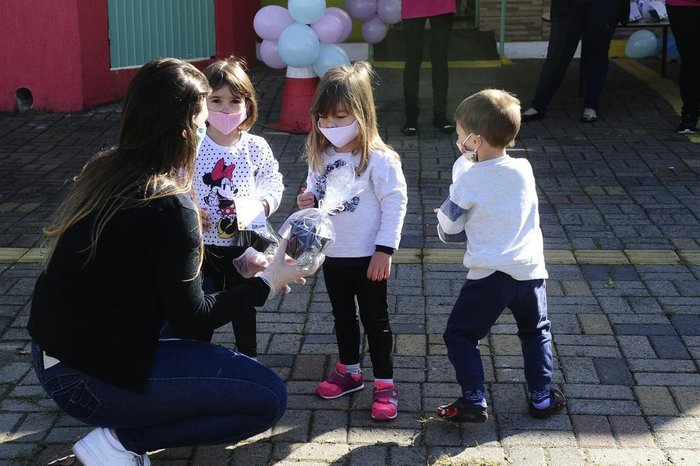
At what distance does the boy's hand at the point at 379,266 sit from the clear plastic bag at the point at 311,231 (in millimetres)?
229

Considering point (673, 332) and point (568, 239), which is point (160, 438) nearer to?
point (673, 332)

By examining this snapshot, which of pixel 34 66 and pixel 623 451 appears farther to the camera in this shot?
pixel 34 66

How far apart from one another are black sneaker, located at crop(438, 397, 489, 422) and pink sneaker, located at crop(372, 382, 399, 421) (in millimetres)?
223

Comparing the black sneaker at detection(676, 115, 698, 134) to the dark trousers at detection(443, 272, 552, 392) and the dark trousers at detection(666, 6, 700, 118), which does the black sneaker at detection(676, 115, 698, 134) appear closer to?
the dark trousers at detection(666, 6, 700, 118)

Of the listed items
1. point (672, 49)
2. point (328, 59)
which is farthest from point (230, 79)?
point (672, 49)

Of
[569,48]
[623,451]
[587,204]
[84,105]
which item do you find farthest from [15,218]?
[569,48]

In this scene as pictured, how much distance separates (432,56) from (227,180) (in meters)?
5.09

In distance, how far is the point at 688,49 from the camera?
328 inches

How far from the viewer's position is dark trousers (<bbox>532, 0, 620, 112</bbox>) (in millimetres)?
8688

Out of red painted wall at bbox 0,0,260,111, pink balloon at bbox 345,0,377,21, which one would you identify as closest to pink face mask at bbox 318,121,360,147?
pink balloon at bbox 345,0,377,21

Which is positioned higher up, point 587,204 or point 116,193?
point 116,193

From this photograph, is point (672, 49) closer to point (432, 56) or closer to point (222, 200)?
point (432, 56)

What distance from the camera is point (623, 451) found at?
3.56m

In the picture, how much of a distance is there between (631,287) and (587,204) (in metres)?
1.58
